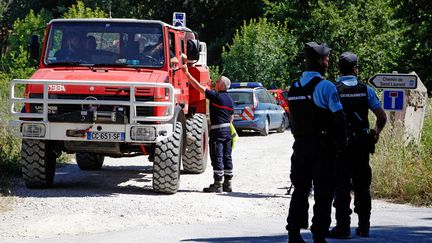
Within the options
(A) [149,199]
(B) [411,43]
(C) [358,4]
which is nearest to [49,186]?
(A) [149,199]

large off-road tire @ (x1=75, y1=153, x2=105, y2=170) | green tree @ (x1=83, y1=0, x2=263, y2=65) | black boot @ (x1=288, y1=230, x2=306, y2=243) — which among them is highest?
green tree @ (x1=83, y1=0, x2=263, y2=65)

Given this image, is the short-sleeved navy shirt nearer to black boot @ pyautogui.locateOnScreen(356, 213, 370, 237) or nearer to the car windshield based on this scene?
black boot @ pyautogui.locateOnScreen(356, 213, 370, 237)

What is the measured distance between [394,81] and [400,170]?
1735 millimetres

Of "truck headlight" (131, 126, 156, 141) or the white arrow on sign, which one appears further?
the white arrow on sign

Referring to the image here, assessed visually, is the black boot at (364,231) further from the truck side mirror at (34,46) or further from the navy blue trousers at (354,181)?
the truck side mirror at (34,46)

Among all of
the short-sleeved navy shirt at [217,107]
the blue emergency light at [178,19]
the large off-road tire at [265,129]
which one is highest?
the blue emergency light at [178,19]

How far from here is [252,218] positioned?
38.4 ft

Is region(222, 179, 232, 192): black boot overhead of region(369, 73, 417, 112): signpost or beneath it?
beneath

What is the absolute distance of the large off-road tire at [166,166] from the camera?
1340 cm

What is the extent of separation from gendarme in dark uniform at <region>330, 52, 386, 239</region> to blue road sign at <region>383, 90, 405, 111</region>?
523 cm

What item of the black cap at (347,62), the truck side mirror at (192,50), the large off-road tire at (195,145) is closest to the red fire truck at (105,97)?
the truck side mirror at (192,50)

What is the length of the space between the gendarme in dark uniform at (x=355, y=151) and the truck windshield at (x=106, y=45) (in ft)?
15.3

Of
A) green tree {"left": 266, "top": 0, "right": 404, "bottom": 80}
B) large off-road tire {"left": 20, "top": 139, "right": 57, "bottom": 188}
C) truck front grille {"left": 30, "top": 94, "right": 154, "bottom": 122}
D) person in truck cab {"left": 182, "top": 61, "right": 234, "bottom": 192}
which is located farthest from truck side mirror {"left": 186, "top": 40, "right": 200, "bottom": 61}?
green tree {"left": 266, "top": 0, "right": 404, "bottom": 80}

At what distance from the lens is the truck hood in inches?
527
